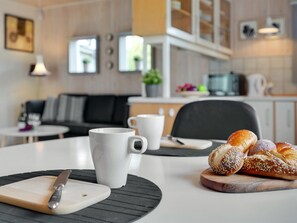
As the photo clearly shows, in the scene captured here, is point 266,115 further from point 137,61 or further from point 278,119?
point 137,61

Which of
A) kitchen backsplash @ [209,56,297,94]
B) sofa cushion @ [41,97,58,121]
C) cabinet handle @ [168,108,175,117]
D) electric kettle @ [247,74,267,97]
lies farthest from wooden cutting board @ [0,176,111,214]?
sofa cushion @ [41,97,58,121]

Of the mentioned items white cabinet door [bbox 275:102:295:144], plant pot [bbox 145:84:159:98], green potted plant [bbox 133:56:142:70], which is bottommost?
white cabinet door [bbox 275:102:295:144]

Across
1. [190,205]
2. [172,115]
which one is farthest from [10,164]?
A: [172,115]

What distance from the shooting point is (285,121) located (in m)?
3.12

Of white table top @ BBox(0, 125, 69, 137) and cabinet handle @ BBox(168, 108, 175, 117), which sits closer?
cabinet handle @ BBox(168, 108, 175, 117)

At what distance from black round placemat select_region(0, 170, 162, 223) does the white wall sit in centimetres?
524

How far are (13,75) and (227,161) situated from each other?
551 centimetres

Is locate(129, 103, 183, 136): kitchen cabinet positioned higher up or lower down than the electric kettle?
lower down

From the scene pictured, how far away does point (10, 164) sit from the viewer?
82 cm

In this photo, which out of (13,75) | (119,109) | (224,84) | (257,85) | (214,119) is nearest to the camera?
(214,119)

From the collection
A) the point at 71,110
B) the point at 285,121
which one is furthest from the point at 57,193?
the point at 71,110

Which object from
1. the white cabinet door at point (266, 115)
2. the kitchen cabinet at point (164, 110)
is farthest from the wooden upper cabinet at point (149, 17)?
the white cabinet door at point (266, 115)

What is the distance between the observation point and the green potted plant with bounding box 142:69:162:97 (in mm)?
3016

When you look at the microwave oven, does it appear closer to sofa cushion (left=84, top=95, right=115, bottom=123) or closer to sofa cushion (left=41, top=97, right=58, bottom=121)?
sofa cushion (left=84, top=95, right=115, bottom=123)
